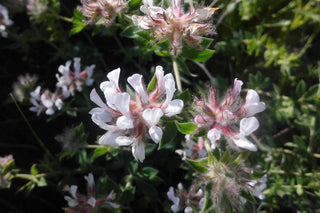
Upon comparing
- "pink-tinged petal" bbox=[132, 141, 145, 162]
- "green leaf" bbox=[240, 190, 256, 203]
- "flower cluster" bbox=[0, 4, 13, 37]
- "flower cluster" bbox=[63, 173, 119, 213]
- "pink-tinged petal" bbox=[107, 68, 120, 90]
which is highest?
"flower cluster" bbox=[0, 4, 13, 37]

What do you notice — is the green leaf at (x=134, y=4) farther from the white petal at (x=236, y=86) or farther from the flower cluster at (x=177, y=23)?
the white petal at (x=236, y=86)

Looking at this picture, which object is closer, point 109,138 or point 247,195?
point 109,138

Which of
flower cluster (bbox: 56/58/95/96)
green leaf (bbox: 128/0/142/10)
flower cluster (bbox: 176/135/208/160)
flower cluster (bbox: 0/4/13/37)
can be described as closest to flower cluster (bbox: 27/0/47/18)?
flower cluster (bbox: 0/4/13/37)

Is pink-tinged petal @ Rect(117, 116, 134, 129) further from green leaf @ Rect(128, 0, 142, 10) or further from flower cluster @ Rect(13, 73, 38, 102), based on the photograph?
flower cluster @ Rect(13, 73, 38, 102)

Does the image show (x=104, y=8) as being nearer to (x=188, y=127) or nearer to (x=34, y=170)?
(x=188, y=127)

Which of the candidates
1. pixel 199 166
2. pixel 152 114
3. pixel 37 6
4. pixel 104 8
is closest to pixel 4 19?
pixel 37 6

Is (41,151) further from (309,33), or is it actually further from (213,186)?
(309,33)
